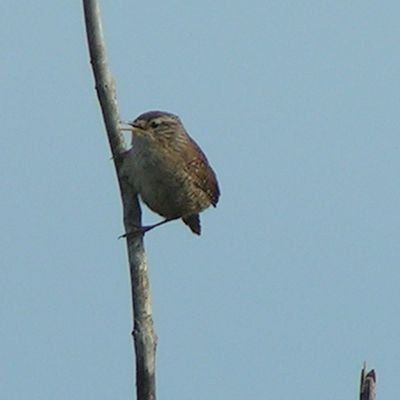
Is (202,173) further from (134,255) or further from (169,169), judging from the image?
(134,255)

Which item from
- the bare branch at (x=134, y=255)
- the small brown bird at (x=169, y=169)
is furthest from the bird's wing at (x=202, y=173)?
the bare branch at (x=134, y=255)

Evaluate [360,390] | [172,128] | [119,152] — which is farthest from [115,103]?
[172,128]

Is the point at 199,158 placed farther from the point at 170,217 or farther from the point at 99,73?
the point at 99,73

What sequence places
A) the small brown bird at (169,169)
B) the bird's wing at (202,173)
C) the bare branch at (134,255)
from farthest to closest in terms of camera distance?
the bird's wing at (202,173) < the small brown bird at (169,169) < the bare branch at (134,255)

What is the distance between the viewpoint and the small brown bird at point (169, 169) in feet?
22.6

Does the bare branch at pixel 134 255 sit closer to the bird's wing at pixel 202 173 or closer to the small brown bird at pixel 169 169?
the small brown bird at pixel 169 169

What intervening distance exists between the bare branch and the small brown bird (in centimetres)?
110

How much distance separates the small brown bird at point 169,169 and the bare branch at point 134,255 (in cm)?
110

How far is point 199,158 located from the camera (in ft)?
25.4

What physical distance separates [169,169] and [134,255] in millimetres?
1904

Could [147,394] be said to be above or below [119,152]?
below

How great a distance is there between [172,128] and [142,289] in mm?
2495

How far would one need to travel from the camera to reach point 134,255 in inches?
216

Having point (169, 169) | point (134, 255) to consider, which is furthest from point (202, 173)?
point (134, 255)
